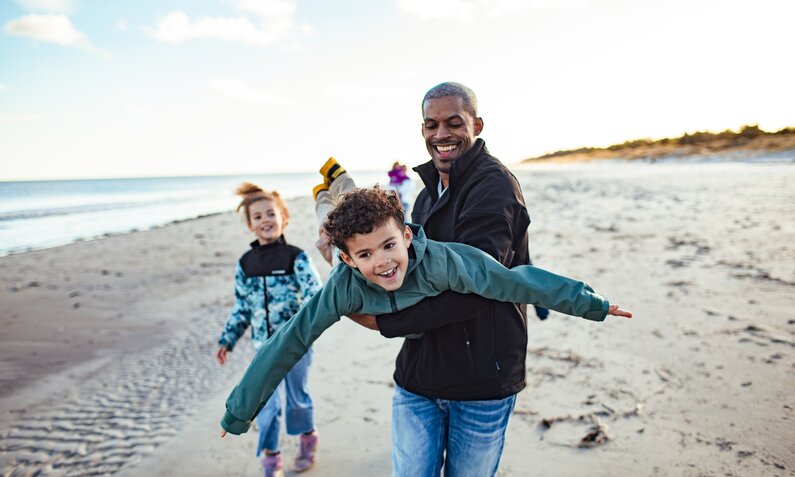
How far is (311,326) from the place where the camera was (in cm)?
198

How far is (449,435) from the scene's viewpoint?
7.29 ft

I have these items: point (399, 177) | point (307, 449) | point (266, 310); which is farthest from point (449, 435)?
point (399, 177)

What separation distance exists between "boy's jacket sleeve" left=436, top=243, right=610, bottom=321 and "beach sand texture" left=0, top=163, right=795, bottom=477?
1.86 metres

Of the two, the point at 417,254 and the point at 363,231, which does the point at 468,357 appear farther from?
the point at 363,231

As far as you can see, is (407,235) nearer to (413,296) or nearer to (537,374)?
(413,296)

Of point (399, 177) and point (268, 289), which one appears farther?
point (399, 177)

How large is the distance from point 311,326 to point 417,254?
1.84 feet

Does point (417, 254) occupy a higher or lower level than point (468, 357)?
higher

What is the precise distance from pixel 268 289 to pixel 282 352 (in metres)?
1.75

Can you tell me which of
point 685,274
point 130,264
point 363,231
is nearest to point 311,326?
point 363,231

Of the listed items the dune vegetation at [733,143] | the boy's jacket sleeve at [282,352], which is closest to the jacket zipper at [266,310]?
the boy's jacket sleeve at [282,352]

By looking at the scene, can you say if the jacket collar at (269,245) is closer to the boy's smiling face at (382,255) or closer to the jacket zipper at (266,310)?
the jacket zipper at (266,310)

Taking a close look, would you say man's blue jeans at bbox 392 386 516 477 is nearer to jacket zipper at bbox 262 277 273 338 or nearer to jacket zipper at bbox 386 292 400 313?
jacket zipper at bbox 386 292 400 313

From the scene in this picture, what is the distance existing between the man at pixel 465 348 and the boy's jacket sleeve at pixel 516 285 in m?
0.09
